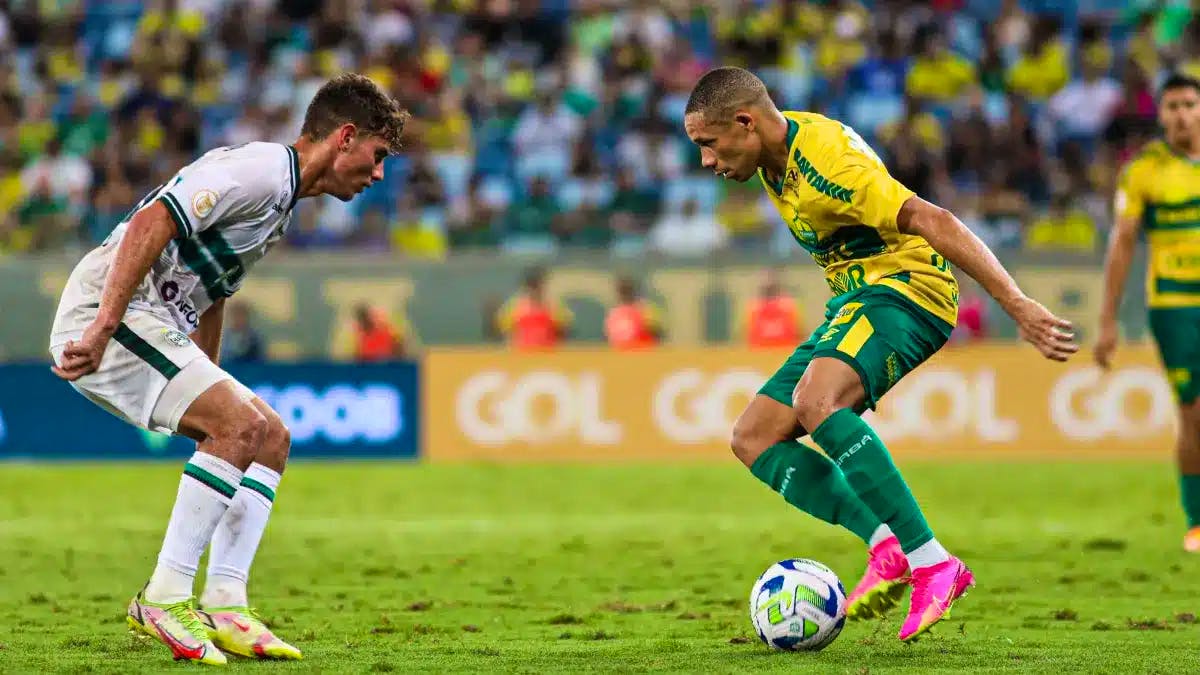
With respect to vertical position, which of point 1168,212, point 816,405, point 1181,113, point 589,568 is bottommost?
point 589,568

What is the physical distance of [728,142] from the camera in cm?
674

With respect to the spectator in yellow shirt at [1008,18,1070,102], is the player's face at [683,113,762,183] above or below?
below

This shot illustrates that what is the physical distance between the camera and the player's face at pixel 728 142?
6719 millimetres

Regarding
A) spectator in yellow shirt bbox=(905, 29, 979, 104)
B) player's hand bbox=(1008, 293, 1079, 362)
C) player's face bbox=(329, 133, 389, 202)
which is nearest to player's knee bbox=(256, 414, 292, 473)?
player's face bbox=(329, 133, 389, 202)

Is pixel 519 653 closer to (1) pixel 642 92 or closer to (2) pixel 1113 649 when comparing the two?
(2) pixel 1113 649

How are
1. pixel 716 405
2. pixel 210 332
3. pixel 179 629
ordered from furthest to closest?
pixel 716 405 → pixel 210 332 → pixel 179 629

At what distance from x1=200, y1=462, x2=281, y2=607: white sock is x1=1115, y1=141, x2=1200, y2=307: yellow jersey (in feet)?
18.7

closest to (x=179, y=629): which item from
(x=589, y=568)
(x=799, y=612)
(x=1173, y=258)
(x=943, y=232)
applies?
(x=799, y=612)

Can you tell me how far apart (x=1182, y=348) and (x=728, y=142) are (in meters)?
4.40

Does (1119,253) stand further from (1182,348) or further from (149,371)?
(149,371)

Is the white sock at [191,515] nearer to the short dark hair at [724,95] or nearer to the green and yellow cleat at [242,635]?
the green and yellow cleat at [242,635]

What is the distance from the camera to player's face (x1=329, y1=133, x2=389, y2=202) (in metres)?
6.44

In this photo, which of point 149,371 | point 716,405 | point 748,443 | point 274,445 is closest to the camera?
point 149,371

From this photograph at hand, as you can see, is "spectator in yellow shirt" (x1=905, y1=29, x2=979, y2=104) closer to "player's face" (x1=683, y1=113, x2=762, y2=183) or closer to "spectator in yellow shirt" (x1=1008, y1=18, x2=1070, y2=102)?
"spectator in yellow shirt" (x1=1008, y1=18, x2=1070, y2=102)
